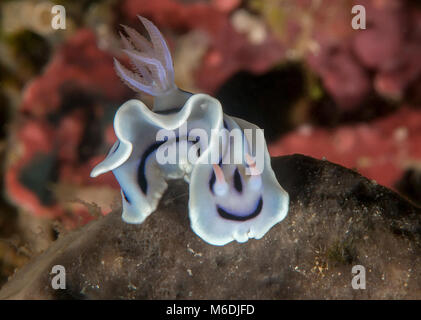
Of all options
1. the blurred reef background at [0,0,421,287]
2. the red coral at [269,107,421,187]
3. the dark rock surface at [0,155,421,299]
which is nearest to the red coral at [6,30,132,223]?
the blurred reef background at [0,0,421,287]

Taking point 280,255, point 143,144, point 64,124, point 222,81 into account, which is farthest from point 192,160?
point 64,124

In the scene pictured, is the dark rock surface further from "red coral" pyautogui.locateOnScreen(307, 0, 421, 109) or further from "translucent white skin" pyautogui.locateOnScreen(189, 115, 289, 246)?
"red coral" pyautogui.locateOnScreen(307, 0, 421, 109)

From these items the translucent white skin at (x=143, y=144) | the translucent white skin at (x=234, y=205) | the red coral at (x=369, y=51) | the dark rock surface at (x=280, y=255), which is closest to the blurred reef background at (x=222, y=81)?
the red coral at (x=369, y=51)

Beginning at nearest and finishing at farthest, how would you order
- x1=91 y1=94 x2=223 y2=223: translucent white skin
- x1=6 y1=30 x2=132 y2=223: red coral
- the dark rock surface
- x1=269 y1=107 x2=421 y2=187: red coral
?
1. the dark rock surface
2. x1=91 y1=94 x2=223 y2=223: translucent white skin
3. x1=6 y1=30 x2=132 y2=223: red coral
4. x1=269 y1=107 x2=421 y2=187: red coral
